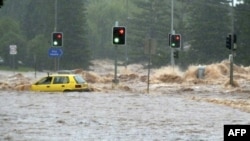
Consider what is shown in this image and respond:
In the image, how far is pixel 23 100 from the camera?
2755cm

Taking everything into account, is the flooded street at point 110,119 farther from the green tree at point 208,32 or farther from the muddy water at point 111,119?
the green tree at point 208,32

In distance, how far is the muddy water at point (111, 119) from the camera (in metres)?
15.3

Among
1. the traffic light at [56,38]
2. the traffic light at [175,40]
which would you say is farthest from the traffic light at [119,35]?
the traffic light at [175,40]

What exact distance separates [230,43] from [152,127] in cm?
2647

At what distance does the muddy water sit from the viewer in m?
15.3

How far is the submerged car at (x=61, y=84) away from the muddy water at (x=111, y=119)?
6064 millimetres

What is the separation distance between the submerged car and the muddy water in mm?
6064

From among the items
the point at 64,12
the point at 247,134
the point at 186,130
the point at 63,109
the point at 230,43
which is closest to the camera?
the point at 247,134

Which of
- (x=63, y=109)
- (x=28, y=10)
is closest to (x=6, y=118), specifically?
(x=63, y=109)

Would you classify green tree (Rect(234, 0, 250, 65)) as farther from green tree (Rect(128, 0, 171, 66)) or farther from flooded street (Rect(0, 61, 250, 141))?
flooded street (Rect(0, 61, 250, 141))

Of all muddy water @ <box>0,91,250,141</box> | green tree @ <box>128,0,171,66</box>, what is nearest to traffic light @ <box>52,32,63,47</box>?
muddy water @ <box>0,91,250,141</box>

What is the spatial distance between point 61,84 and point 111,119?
15.5 metres

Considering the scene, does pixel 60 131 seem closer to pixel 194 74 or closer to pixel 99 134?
pixel 99 134

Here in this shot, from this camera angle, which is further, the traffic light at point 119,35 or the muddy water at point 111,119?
the traffic light at point 119,35
